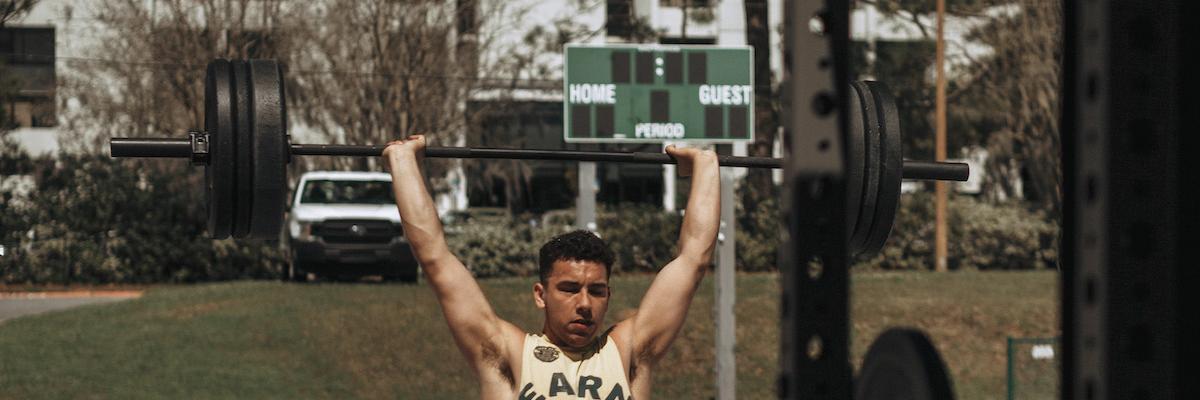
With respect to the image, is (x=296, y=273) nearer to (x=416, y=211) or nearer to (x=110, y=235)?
(x=110, y=235)

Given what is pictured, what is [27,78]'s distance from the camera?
38.4 metres

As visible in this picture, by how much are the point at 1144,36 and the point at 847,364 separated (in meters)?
0.34

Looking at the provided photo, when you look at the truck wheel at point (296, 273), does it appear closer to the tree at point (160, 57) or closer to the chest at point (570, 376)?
the tree at point (160, 57)

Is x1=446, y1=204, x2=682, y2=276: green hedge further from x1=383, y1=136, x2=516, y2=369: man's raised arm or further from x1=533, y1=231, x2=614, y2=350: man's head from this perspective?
x1=383, y1=136, x2=516, y2=369: man's raised arm

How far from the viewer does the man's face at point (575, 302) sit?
4023mm

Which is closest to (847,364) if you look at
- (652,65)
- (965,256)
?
(652,65)

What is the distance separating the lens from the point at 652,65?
1511cm

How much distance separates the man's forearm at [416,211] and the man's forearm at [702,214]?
602 millimetres

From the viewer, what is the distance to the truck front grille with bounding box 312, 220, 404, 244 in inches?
936

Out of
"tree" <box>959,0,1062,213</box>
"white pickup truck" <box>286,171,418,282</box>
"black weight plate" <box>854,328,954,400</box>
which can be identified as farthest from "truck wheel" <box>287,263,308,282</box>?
"black weight plate" <box>854,328,954,400</box>

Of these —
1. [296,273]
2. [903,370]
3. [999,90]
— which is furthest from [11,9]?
[903,370]

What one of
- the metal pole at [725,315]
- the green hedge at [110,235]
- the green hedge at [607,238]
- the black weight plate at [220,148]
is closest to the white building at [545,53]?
the green hedge at [607,238]

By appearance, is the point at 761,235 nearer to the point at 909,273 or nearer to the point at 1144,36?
the point at 909,273

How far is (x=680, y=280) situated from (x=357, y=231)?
2006 cm
